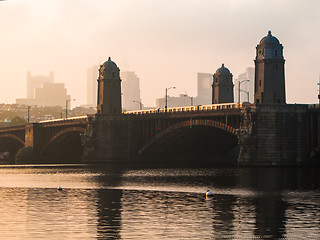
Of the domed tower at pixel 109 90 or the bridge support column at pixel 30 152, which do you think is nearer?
the domed tower at pixel 109 90

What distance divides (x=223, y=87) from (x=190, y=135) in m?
31.7

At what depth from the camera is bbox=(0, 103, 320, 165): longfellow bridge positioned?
122812mm

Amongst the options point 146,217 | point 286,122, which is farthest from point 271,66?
point 146,217

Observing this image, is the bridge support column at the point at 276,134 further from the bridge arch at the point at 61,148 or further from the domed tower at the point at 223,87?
the bridge arch at the point at 61,148

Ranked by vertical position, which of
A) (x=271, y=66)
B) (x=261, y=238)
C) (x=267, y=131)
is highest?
(x=271, y=66)

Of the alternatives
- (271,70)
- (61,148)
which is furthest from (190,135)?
(61,148)

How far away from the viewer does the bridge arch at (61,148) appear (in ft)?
616

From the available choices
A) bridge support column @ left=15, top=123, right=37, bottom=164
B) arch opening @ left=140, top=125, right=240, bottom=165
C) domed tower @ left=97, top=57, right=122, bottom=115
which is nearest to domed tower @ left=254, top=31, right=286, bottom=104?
arch opening @ left=140, top=125, right=240, bottom=165

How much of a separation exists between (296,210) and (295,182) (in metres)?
31.9

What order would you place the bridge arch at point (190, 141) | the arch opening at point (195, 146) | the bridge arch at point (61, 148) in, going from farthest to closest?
1. the bridge arch at point (61, 148)
2. the arch opening at point (195, 146)
3. the bridge arch at point (190, 141)

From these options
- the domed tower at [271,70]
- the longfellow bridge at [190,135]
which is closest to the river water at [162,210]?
the longfellow bridge at [190,135]

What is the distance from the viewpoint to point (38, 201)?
61188 millimetres

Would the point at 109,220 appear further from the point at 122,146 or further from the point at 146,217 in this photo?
the point at 122,146

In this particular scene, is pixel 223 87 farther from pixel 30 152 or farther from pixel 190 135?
pixel 30 152
